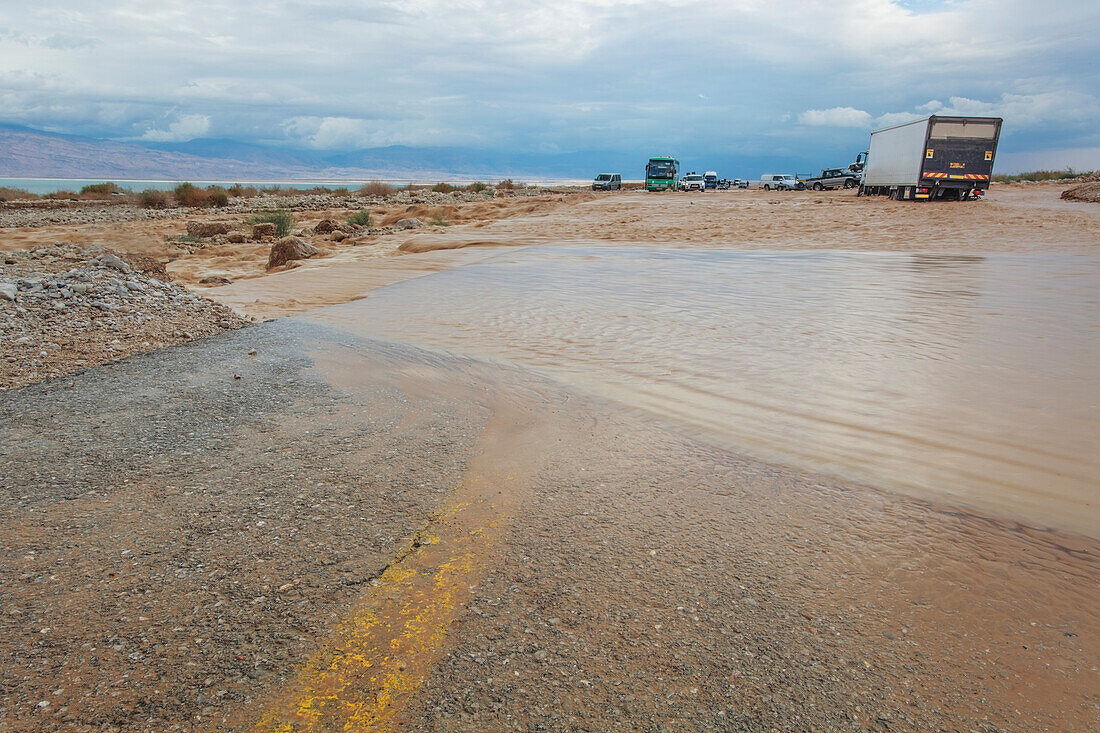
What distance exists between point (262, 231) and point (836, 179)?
4466cm

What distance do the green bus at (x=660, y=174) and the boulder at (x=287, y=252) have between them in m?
43.8

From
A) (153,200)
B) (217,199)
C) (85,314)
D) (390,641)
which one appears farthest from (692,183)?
(390,641)

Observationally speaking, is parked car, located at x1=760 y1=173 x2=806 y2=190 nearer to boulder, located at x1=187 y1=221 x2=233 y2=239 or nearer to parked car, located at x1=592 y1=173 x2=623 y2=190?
parked car, located at x1=592 y1=173 x2=623 y2=190

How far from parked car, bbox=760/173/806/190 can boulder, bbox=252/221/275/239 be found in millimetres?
44928

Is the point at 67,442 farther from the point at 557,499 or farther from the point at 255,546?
the point at 557,499

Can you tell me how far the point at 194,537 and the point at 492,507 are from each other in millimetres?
1352

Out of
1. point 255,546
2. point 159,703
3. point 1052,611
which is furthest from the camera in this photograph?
point 255,546

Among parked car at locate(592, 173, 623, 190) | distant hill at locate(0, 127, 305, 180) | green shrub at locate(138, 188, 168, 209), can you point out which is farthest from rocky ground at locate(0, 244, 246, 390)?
distant hill at locate(0, 127, 305, 180)

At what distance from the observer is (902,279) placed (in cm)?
1121

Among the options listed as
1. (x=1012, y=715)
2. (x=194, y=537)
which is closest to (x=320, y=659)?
(x=194, y=537)

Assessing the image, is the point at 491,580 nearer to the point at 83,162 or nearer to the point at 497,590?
the point at 497,590

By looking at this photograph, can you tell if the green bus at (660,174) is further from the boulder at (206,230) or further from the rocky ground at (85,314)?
the rocky ground at (85,314)

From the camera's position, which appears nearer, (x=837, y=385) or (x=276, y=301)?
(x=837, y=385)

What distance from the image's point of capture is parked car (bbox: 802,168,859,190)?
51.0 m
